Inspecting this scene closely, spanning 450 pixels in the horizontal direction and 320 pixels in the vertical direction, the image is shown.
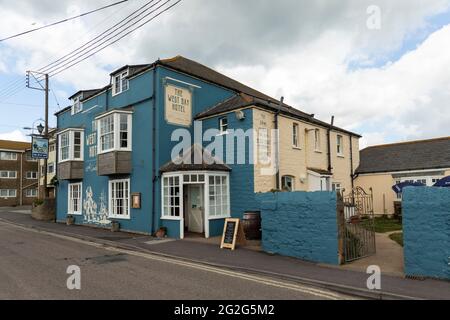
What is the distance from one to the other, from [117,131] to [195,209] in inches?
220

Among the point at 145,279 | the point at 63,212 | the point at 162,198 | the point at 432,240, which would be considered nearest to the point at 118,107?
the point at 162,198

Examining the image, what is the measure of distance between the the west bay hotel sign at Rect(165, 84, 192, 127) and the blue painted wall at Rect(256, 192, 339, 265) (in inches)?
288

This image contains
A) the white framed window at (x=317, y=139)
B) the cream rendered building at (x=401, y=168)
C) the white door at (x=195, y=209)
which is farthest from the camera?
the cream rendered building at (x=401, y=168)

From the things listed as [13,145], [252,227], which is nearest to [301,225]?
[252,227]

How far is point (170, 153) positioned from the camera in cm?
1666

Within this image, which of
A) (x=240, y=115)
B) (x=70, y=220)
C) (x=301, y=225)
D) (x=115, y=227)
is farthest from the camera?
(x=70, y=220)

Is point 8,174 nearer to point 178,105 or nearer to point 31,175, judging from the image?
point 31,175

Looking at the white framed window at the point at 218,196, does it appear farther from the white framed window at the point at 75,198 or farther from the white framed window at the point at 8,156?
the white framed window at the point at 8,156

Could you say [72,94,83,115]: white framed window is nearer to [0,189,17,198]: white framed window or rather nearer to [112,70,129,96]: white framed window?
[112,70,129,96]: white framed window

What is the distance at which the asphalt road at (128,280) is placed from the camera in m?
6.80

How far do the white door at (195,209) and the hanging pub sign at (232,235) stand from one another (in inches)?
143

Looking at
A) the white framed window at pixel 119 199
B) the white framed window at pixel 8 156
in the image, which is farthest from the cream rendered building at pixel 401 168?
the white framed window at pixel 8 156

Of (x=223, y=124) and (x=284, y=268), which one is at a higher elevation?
(x=223, y=124)
